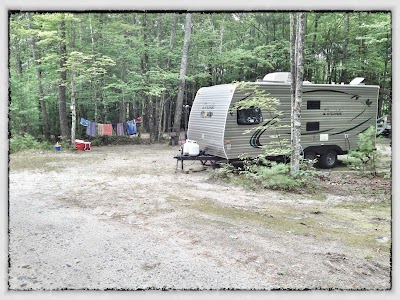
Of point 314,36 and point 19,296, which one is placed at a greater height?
point 314,36

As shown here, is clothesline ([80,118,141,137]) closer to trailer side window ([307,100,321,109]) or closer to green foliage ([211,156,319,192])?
green foliage ([211,156,319,192])

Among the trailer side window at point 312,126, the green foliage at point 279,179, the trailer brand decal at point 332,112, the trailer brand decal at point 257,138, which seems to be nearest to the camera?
the green foliage at point 279,179

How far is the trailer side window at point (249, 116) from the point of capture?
29.6 feet

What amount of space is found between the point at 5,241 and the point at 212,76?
631 inches

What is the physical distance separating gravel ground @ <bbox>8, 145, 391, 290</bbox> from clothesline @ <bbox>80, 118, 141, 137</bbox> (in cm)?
762

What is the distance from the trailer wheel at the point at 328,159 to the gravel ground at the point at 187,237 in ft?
12.4

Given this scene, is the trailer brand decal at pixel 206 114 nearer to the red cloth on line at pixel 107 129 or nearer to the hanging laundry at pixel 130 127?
the red cloth on line at pixel 107 129

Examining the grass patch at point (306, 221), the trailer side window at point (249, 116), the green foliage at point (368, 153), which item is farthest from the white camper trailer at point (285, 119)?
the grass patch at point (306, 221)

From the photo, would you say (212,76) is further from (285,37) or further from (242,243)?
(242,243)

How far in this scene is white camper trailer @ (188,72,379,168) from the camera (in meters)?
8.98

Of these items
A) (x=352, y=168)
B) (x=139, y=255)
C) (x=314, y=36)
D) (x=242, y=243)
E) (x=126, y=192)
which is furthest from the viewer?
(x=314, y=36)

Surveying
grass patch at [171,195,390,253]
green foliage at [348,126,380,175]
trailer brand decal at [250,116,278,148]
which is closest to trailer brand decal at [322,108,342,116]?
green foliage at [348,126,380,175]

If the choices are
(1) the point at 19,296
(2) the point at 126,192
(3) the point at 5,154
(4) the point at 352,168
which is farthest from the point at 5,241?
(4) the point at 352,168

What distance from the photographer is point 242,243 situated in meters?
3.99
